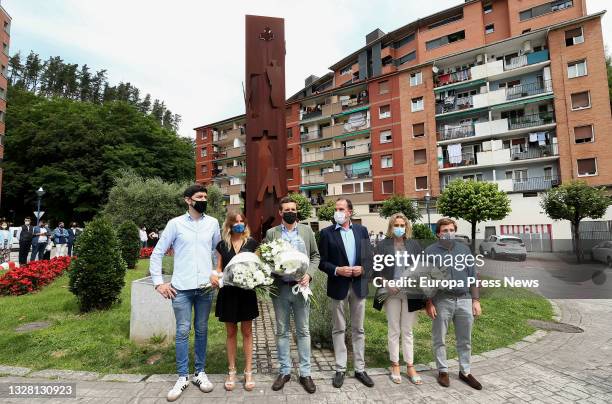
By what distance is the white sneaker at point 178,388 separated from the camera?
3358 millimetres

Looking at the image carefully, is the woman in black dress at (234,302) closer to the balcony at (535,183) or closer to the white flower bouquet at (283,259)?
the white flower bouquet at (283,259)

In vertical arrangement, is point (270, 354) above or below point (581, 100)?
below

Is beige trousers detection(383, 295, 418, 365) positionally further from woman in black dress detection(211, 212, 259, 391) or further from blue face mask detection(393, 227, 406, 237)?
woman in black dress detection(211, 212, 259, 391)

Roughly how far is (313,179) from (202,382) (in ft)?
122

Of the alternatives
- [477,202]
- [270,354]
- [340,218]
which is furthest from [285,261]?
[477,202]

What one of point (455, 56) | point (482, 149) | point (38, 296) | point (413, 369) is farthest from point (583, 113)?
point (38, 296)

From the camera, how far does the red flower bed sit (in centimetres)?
795

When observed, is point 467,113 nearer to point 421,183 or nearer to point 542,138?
point 542,138

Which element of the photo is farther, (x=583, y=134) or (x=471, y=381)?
(x=583, y=134)

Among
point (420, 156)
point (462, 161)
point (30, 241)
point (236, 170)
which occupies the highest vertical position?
point (236, 170)

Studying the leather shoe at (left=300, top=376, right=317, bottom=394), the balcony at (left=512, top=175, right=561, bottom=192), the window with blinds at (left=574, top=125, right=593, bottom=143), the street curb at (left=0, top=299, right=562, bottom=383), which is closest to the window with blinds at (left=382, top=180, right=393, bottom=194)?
the balcony at (left=512, top=175, right=561, bottom=192)

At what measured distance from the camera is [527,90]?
2788 cm

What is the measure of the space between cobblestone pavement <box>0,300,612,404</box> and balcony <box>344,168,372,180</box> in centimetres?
3148

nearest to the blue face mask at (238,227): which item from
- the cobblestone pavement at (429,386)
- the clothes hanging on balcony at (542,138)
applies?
the cobblestone pavement at (429,386)
